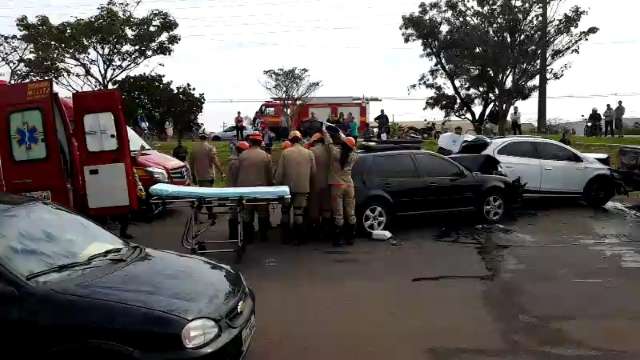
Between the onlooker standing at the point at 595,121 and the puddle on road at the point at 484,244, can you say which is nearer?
the puddle on road at the point at 484,244

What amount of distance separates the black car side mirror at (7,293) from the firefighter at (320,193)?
23.3 feet

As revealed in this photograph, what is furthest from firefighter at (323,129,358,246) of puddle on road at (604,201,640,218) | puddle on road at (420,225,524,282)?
puddle on road at (604,201,640,218)

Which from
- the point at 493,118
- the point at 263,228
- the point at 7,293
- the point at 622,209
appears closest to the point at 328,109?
the point at 493,118

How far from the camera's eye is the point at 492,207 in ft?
41.2

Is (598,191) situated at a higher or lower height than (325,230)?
higher

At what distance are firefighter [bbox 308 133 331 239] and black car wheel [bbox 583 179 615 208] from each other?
650cm

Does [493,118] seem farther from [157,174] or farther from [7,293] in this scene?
[7,293]

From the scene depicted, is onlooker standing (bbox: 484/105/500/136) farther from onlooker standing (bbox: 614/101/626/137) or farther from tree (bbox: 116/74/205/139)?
tree (bbox: 116/74/205/139)

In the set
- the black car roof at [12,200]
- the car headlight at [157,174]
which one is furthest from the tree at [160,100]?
the black car roof at [12,200]

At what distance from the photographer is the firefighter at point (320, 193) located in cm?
1098

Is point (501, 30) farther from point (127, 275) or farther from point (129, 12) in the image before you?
point (127, 275)

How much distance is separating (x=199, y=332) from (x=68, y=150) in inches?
302

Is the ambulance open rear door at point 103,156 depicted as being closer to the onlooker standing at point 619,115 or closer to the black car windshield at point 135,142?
the black car windshield at point 135,142

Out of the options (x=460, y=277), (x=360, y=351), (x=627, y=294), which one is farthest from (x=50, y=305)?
(x=627, y=294)
